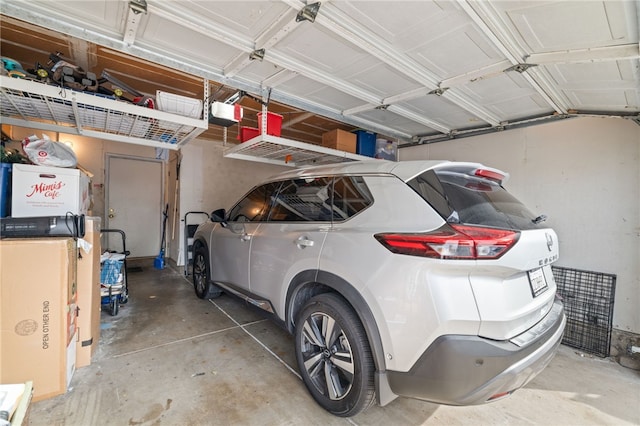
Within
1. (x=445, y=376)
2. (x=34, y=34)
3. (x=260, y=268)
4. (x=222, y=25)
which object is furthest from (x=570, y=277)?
(x=34, y=34)

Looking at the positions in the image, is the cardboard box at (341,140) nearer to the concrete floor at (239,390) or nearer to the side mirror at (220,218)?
the side mirror at (220,218)

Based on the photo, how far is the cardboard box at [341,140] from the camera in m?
4.38

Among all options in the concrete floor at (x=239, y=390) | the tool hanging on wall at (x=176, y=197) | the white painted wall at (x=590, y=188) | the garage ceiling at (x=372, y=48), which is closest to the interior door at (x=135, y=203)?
the tool hanging on wall at (x=176, y=197)

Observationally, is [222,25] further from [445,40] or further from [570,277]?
[570,277]

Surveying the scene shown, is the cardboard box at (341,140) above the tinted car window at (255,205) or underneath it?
above

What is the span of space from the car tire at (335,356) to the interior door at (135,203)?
5.75 meters

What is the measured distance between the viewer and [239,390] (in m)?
2.08

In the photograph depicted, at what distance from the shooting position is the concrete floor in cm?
182

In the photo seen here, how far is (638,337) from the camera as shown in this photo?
2.90m

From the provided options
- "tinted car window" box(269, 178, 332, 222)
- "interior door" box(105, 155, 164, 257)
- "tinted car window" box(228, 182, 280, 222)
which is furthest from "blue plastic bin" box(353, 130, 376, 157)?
"interior door" box(105, 155, 164, 257)

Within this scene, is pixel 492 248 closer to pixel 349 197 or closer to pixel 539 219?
pixel 539 219

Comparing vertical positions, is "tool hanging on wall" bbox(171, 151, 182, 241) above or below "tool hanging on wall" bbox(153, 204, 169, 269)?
above

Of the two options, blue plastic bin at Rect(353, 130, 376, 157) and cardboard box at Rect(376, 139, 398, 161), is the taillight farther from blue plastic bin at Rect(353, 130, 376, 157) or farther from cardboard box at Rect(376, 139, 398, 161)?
cardboard box at Rect(376, 139, 398, 161)

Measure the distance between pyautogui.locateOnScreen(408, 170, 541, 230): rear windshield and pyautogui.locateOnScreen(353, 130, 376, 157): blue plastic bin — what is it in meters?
3.00
